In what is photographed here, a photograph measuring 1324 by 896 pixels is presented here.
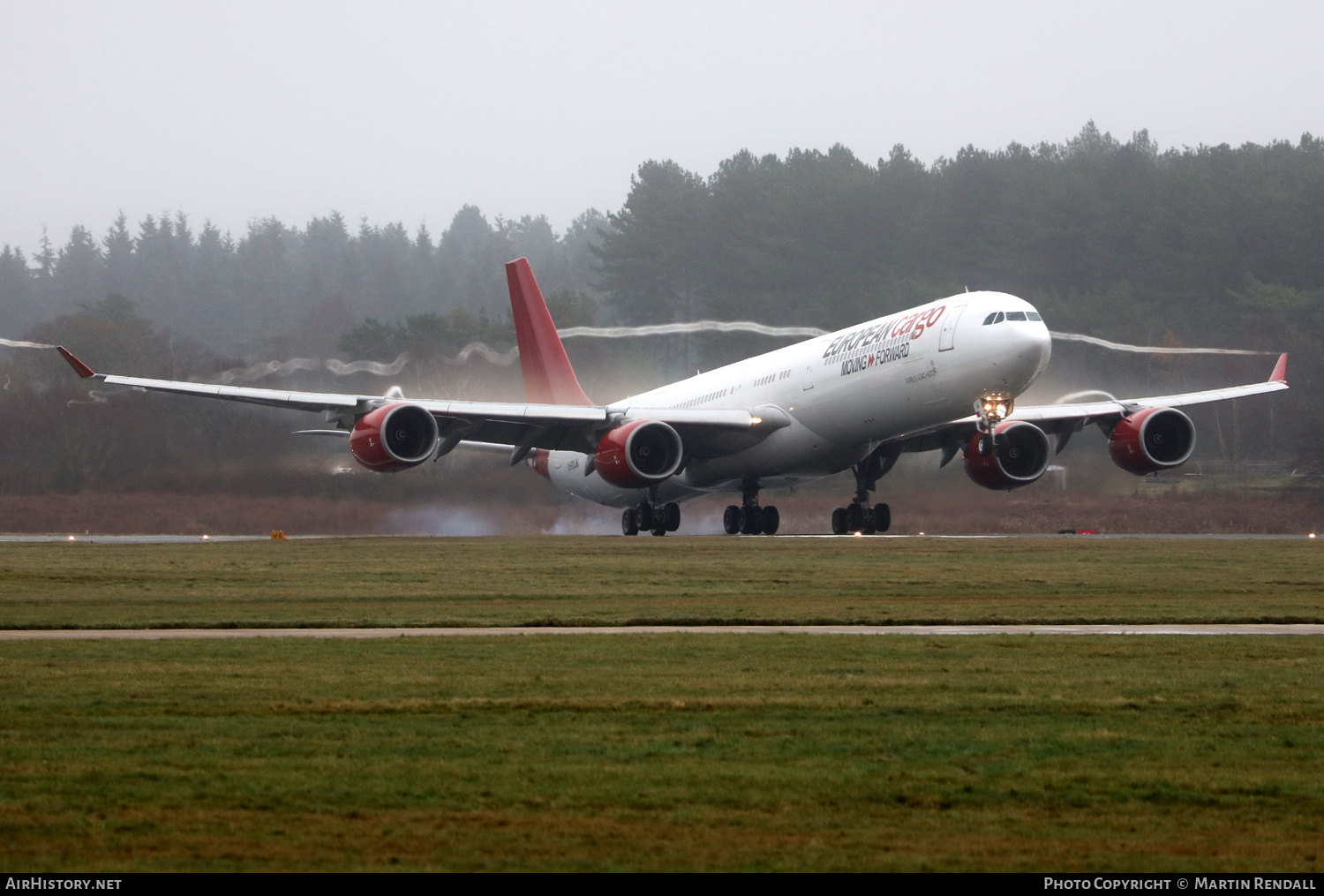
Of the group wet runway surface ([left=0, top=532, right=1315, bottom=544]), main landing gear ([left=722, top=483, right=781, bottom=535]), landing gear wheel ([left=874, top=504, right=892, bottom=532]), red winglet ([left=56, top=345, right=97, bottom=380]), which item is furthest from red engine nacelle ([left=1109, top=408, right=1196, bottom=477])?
red winglet ([left=56, top=345, right=97, bottom=380])

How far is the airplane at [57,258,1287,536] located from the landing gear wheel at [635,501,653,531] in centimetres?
4

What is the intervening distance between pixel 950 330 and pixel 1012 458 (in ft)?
23.0

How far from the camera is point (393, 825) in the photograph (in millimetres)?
8766

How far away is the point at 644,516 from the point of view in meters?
46.0

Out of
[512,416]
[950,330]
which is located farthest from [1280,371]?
[512,416]

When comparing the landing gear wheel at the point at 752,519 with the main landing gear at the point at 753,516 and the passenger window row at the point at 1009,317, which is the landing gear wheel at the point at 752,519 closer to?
the main landing gear at the point at 753,516

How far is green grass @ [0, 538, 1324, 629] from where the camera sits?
21.5m

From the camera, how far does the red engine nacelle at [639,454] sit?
40.4 meters

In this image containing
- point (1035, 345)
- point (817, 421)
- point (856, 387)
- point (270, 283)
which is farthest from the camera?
point (270, 283)

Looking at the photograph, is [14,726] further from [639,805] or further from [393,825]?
[639,805]

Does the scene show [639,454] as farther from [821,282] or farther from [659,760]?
[821,282]

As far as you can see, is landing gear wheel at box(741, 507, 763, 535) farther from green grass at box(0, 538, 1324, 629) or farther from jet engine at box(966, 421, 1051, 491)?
green grass at box(0, 538, 1324, 629)

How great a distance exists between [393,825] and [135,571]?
22.3m
